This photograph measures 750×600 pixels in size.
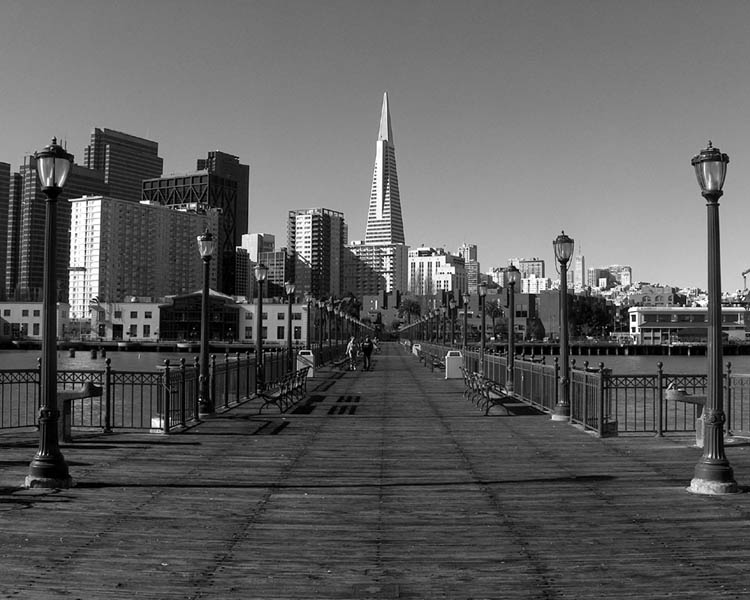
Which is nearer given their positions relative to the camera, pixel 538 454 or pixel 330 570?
pixel 330 570

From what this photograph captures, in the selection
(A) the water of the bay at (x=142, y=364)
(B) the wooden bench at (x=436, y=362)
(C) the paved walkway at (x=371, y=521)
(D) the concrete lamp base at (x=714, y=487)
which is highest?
(B) the wooden bench at (x=436, y=362)

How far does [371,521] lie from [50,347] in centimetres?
501

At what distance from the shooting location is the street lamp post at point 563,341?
18.5 m

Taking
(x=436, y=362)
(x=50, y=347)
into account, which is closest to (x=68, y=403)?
(x=50, y=347)

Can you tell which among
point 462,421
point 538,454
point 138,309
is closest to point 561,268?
point 462,421

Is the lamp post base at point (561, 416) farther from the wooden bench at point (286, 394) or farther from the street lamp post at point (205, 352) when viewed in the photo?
the street lamp post at point (205, 352)

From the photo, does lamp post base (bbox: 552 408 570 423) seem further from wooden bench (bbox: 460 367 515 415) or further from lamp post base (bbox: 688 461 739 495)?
lamp post base (bbox: 688 461 739 495)

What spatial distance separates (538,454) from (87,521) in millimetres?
7603

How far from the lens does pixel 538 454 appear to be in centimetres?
1336

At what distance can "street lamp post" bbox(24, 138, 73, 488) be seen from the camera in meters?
10.2

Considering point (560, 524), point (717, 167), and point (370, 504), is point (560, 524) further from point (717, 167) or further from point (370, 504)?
point (717, 167)

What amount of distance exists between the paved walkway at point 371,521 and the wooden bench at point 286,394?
4896 mm

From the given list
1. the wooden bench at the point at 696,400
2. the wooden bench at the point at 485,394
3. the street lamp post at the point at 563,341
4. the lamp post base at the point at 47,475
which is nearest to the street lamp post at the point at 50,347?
the lamp post base at the point at 47,475

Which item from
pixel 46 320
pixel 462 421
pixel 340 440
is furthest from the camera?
pixel 462 421
